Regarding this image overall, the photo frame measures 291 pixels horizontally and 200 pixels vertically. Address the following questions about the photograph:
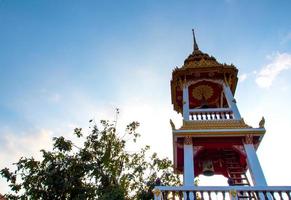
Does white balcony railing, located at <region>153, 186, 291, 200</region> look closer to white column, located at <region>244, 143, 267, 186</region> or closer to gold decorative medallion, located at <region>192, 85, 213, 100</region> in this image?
white column, located at <region>244, 143, 267, 186</region>

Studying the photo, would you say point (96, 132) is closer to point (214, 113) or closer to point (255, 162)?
point (214, 113)

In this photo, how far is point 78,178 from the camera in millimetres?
13336

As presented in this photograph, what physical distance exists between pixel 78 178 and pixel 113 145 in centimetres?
387

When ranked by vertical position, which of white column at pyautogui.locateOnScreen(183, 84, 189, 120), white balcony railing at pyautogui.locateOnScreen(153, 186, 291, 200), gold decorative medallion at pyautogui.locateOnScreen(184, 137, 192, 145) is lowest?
white balcony railing at pyautogui.locateOnScreen(153, 186, 291, 200)

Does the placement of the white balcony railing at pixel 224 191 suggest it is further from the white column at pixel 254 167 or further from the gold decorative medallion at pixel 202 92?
the gold decorative medallion at pixel 202 92

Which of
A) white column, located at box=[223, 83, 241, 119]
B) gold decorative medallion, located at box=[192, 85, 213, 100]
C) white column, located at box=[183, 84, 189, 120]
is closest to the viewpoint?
white column, located at box=[223, 83, 241, 119]

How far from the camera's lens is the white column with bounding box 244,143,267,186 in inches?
303

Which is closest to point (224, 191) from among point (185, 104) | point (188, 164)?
point (188, 164)

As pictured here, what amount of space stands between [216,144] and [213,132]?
1.83 ft

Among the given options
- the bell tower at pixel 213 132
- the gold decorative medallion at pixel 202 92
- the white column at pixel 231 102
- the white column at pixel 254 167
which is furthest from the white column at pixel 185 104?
the white column at pixel 254 167

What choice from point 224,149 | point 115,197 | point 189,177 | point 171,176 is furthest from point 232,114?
point 171,176

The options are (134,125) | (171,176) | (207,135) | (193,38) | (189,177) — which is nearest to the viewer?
(189,177)

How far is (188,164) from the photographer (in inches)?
330

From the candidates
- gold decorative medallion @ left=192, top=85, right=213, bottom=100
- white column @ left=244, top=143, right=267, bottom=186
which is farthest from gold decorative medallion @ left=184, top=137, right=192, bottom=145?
gold decorative medallion @ left=192, top=85, right=213, bottom=100
